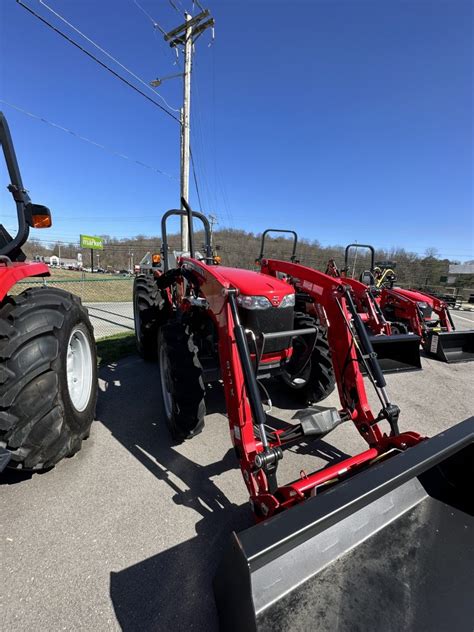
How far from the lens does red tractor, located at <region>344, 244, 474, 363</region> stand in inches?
237

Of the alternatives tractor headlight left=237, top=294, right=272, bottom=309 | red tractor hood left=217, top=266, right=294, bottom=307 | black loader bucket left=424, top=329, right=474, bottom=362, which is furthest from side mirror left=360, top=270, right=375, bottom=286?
tractor headlight left=237, top=294, right=272, bottom=309

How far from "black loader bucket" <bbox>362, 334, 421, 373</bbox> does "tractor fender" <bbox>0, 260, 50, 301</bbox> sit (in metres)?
3.80

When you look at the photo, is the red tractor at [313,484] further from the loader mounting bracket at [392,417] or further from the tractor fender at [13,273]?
the tractor fender at [13,273]

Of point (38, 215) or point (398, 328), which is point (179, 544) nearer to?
point (38, 215)

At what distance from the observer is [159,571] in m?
1.63

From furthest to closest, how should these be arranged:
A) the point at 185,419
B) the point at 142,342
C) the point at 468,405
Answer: the point at 142,342 → the point at 468,405 → the point at 185,419

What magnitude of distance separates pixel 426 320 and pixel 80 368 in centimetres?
717

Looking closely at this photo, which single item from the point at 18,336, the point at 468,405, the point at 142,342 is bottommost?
the point at 468,405

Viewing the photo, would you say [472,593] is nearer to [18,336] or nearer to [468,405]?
[18,336]

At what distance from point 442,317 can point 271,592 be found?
7.59 m

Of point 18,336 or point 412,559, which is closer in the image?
point 412,559

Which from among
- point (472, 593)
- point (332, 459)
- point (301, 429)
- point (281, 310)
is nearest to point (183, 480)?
point (301, 429)

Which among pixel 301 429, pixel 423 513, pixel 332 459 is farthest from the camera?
pixel 332 459

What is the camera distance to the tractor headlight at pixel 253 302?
2.41 meters
